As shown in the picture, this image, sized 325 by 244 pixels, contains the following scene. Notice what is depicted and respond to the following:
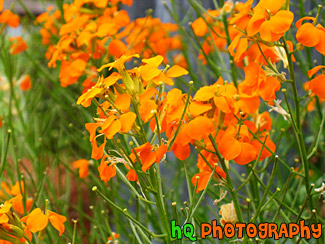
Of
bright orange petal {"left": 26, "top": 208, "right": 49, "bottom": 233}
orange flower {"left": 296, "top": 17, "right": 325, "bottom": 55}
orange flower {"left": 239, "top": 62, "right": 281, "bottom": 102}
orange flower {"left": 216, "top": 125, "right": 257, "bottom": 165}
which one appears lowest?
bright orange petal {"left": 26, "top": 208, "right": 49, "bottom": 233}

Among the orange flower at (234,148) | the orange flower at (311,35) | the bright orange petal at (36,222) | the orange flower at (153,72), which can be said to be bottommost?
the bright orange petal at (36,222)

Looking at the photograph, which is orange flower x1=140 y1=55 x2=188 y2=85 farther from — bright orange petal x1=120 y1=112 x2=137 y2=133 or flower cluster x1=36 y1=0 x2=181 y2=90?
flower cluster x1=36 y1=0 x2=181 y2=90

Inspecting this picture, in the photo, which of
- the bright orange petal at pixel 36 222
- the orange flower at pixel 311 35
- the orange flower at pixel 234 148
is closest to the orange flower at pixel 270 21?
the orange flower at pixel 311 35

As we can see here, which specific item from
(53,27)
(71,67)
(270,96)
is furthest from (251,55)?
(53,27)

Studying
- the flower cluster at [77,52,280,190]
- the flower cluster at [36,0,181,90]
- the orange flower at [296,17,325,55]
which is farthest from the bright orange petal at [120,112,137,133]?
the flower cluster at [36,0,181,90]

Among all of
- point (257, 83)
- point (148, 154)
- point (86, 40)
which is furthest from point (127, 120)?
point (86, 40)

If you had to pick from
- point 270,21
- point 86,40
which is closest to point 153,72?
point 270,21

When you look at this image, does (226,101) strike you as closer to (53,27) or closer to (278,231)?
(278,231)

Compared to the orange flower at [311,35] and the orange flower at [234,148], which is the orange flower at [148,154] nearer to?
the orange flower at [234,148]

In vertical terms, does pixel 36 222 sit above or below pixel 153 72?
below

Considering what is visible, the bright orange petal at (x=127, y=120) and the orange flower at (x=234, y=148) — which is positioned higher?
the bright orange petal at (x=127, y=120)

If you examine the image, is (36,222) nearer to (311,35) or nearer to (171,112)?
(171,112)

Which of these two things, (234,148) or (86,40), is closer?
(234,148)

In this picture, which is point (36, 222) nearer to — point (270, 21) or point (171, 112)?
point (171, 112)
